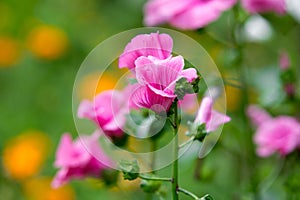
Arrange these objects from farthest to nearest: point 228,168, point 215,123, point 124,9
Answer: point 124,9 < point 228,168 < point 215,123

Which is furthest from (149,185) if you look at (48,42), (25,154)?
(48,42)

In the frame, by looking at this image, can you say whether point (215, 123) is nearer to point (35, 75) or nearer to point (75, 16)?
point (35, 75)

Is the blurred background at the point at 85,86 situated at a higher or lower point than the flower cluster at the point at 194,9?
lower

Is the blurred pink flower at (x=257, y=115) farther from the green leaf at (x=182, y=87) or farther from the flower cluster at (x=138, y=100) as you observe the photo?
the green leaf at (x=182, y=87)

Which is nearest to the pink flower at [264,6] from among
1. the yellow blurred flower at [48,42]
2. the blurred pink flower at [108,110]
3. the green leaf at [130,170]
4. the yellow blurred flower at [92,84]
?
the blurred pink flower at [108,110]

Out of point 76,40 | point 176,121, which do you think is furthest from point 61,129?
point 176,121

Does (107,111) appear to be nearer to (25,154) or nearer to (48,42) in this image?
(25,154)
